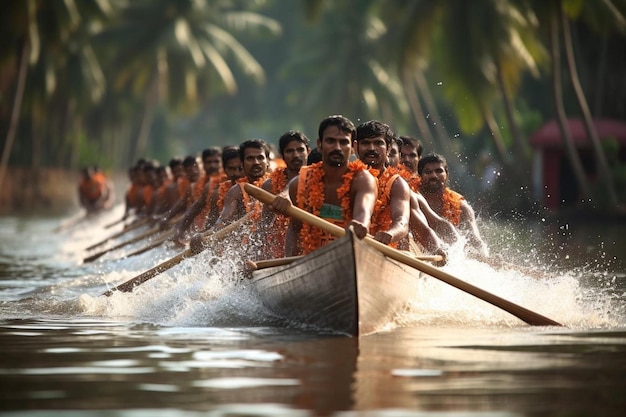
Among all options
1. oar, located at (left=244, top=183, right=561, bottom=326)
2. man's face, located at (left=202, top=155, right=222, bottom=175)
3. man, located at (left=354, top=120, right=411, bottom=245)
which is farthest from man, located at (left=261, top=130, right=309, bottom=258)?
→ man's face, located at (left=202, top=155, right=222, bottom=175)

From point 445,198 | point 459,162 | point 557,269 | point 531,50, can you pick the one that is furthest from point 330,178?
point 459,162

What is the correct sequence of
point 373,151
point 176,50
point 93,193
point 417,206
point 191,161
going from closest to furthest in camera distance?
point 373,151
point 417,206
point 191,161
point 93,193
point 176,50

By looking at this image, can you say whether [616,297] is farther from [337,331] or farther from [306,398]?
[306,398]

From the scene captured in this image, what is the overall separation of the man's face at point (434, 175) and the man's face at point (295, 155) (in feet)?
5.26

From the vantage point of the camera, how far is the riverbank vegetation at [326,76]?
105 feet

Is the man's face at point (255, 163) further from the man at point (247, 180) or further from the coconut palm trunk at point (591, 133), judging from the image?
the coconut palm trunk at point (591, 133)

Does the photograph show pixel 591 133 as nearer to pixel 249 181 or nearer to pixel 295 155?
pixel 249 181

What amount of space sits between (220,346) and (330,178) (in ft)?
5.77

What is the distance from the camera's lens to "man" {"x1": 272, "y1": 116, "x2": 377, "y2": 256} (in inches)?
387

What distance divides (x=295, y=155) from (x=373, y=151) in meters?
1.12

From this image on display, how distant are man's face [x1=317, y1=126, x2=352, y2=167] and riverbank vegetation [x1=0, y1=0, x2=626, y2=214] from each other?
328 inches

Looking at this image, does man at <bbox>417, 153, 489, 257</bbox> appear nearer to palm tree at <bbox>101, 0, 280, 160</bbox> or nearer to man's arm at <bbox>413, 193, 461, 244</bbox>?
man's arm at <bbox>413, 193, 461, 244</bbox>

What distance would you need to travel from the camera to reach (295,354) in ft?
27.8

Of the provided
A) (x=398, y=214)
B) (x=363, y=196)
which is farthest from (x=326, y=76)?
(x=363, y=196)
